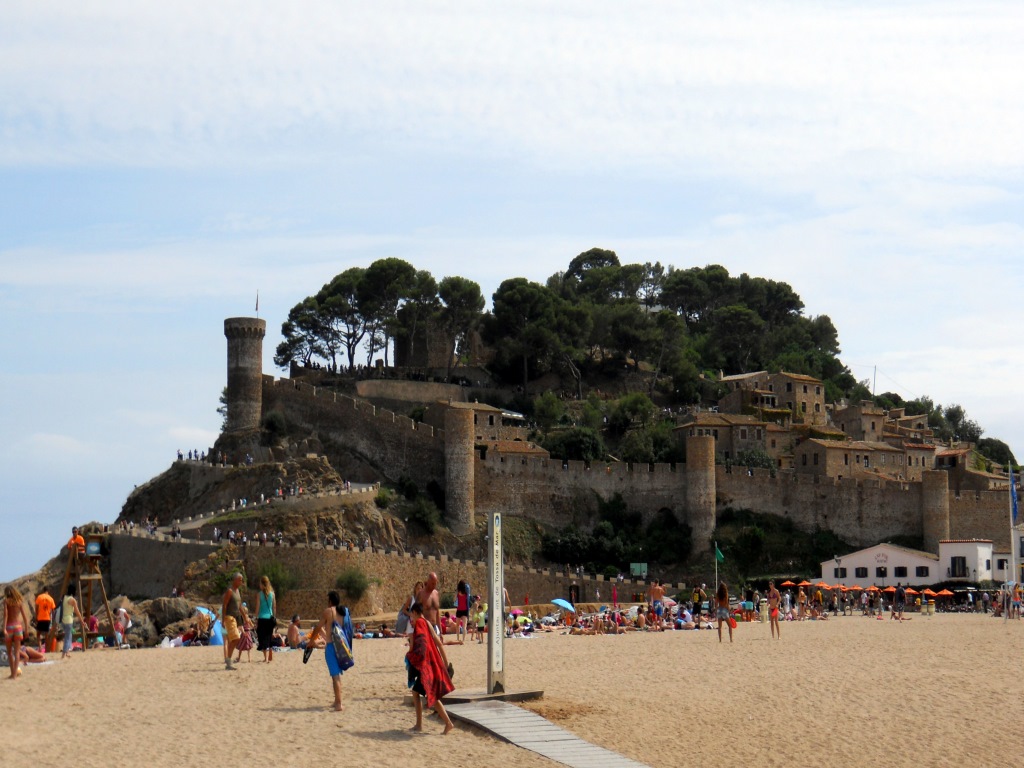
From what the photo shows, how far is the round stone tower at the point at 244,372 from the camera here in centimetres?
5481

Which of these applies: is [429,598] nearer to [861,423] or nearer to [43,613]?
[43,613]

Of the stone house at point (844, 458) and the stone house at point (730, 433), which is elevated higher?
the stone house at point (730, 433)

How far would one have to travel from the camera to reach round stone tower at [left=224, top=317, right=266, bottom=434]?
5481 centimetres

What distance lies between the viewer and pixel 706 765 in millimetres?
14594

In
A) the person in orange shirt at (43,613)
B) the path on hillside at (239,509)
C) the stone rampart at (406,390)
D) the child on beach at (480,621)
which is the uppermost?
the stone rampart at (406,390)

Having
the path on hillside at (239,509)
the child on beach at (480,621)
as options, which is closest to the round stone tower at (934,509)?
the path on hillside at (239,509)

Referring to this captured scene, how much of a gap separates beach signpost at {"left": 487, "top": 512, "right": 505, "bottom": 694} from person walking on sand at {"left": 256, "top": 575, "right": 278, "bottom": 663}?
450 cm

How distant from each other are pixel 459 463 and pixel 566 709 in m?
34.7

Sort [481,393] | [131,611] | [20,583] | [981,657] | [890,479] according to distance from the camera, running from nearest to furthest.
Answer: [981,657] < [131,611] < [20,583] < [890,479] < [481,393]

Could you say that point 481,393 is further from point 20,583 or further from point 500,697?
point 500,697

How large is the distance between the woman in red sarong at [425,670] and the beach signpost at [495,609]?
124cm

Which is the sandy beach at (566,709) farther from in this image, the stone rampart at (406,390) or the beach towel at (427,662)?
the stone rampart at (406,390)

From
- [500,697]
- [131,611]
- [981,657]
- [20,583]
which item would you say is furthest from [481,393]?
[500,697]

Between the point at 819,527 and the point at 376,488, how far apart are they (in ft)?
52.4
